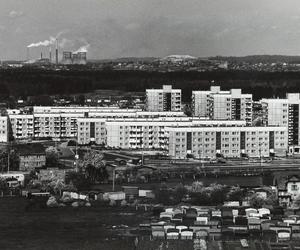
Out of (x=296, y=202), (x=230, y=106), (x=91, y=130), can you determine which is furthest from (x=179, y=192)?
(x=230, y=106)

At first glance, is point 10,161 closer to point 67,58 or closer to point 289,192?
point 289,192

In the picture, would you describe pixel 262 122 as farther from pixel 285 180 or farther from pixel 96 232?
pixel 96 232

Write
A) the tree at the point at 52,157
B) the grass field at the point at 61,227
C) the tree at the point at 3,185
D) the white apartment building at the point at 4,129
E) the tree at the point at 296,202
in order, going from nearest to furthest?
the grass field at the point at 61,227 → the tree at the point at 296,202 → the tree at the point at 3,185 → the tree at the point at 52,157 → the white apartment building at the point at 4,129

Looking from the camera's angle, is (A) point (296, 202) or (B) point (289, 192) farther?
(B) point (289, 192)

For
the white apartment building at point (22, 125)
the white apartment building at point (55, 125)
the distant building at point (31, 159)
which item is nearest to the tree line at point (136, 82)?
the white apartment building at point (55, 125)

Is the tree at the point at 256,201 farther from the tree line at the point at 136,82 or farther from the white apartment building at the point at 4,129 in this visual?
the tree line at the point at 136,82
